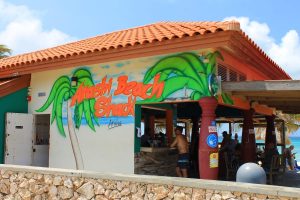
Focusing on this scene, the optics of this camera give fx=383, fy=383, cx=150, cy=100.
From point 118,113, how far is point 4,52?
1825 cm

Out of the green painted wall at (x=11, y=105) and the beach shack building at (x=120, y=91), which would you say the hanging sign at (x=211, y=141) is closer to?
the beach shack building at (x=120, y=91)

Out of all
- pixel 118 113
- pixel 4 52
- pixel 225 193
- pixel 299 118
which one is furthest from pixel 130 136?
pixel 299 118

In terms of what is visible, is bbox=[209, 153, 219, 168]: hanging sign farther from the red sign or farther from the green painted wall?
the green painted wall

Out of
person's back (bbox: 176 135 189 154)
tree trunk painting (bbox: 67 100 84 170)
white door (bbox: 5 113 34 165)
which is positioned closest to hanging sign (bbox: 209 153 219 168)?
person's back (bbox: 176 135 189 154)

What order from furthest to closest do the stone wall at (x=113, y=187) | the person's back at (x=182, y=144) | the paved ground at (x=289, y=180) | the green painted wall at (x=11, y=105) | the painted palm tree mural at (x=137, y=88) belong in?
the paved ground at (x=289, y=180)
the green painted wall at (x=11, y=105)
the person's back at (x=182, y=144)
the painted palm tree mural at (x=137, y=88)
the stone wall at (x=113, y=187)

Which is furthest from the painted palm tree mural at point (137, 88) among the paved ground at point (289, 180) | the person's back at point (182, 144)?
the paved ground at point (289, 180)

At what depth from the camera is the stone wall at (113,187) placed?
17.9ft

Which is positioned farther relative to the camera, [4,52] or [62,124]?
[4,52]

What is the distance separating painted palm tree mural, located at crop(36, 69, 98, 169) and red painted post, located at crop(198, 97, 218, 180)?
10.7 ft

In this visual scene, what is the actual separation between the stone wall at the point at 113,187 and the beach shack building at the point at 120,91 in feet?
7.35

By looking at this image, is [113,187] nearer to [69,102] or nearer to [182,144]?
[182,144]

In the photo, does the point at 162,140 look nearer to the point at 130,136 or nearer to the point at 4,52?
the point at 130,136

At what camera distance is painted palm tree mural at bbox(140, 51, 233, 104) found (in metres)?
8.47

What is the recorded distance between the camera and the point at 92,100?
10.4 meters
